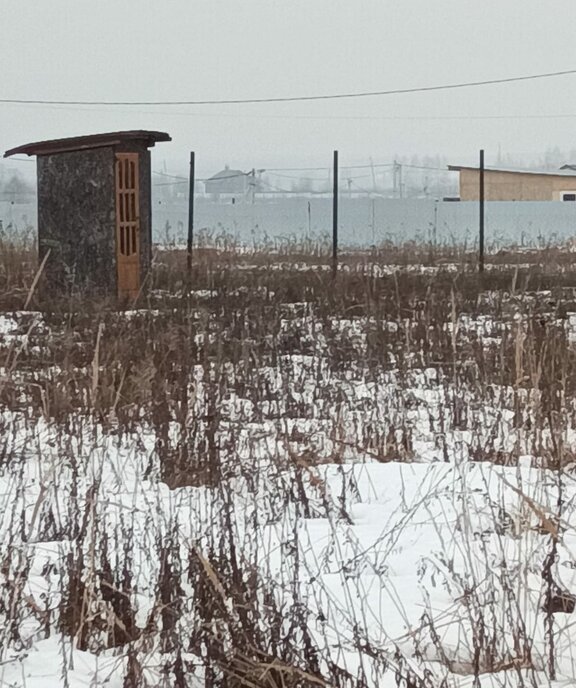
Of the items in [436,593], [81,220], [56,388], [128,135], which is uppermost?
[128,135]

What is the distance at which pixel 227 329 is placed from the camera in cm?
882

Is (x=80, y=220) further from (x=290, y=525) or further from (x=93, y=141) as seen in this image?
(x=290, y=525)

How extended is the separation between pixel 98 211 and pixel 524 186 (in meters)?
38.8

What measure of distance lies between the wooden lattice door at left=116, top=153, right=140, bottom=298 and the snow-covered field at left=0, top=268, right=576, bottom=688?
493 cm

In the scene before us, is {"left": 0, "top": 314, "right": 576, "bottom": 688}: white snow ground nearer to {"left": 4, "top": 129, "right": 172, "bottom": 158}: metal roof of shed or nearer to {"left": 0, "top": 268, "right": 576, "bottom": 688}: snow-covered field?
{"left": 0, "top": 268, "right": 576, "bottom": 688}: snow-covered field

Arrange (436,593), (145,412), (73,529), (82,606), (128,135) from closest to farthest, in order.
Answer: (82,606)
(436,593)
(73,529)
(145,412)
(128,135)

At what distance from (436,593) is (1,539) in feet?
4.96

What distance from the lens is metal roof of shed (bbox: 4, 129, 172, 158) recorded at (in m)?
12.6

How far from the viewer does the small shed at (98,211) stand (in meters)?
12.7

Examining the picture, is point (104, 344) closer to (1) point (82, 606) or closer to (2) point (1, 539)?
(2) point (1, 539)

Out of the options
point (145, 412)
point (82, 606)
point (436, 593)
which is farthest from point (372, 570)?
point (145, 412)

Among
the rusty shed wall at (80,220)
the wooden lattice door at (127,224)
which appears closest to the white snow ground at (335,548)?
the wooden lattice door at (127,224)

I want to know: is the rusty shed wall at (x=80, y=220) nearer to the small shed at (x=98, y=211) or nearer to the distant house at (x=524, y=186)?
the small shed at (x=98, y=211)

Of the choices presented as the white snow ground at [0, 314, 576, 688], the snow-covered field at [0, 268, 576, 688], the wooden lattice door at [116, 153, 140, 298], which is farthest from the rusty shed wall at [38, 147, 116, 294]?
the white snow ground at [0, 314, 576, 688]
